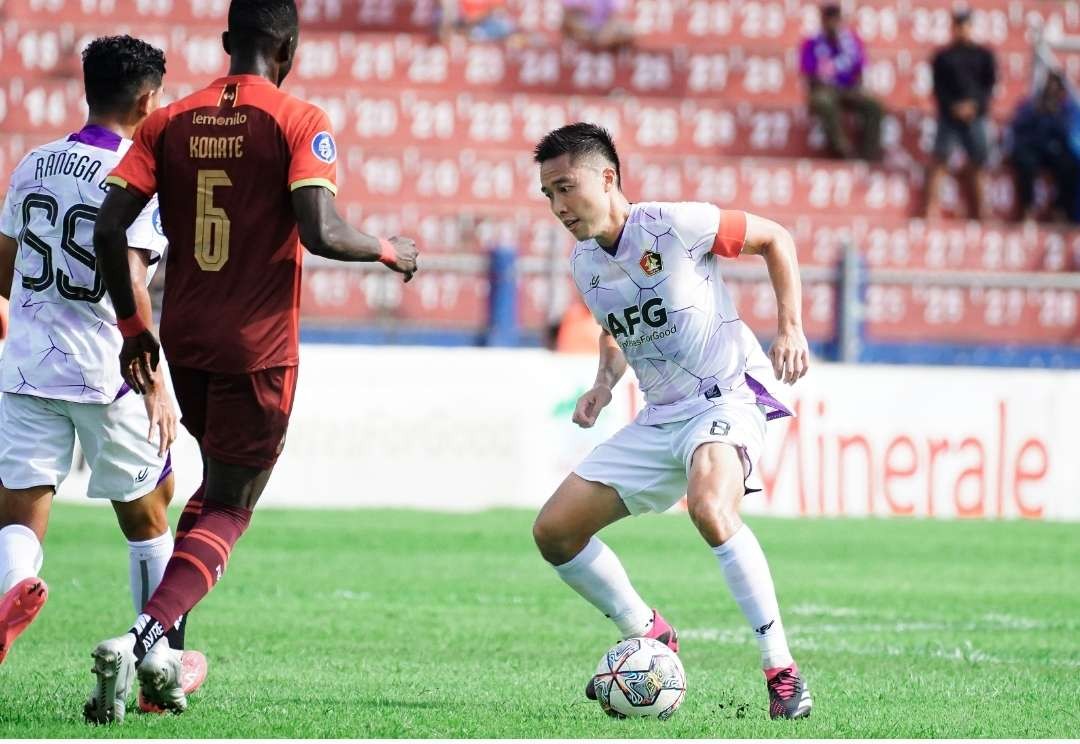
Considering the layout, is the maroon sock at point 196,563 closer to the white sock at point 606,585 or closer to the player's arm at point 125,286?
the player's arm at point 125,286

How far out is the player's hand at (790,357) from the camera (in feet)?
20.1

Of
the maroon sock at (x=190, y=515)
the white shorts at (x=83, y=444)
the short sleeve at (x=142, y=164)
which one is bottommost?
the maroon sock at (x=190, y=515)

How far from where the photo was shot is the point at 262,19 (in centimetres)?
585

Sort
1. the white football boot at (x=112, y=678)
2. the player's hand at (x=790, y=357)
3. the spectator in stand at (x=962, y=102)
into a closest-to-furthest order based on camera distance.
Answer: the white football boot at (x=112, y=678)
the player's hand at (x=790, y=357)
the spectator in stand at (x=962, y=102)

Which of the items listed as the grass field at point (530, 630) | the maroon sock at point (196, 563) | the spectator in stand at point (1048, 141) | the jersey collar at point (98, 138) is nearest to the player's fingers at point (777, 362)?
the grass field at point (530, 630)

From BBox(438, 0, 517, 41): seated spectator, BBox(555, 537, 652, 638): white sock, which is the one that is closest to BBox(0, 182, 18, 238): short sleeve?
BBox(555, 537, 652, 638): white sock

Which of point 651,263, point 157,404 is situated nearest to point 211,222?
point 157,404

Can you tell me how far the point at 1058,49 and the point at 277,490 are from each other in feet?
45.7

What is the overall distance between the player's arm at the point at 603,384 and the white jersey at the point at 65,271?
1633 millimetres

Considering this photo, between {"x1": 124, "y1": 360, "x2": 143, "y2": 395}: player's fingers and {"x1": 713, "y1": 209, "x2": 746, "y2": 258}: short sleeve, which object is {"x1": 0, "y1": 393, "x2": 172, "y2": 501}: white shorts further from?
{"x1": 713, "y1": 209, "x2": 746, "y2": 258}: short sleeve

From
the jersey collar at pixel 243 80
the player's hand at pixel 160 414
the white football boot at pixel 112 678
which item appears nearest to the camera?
the white football boot at pixel 112 678

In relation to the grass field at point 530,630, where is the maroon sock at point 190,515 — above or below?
above

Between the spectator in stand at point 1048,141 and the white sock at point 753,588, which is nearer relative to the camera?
the white sock at point 753,588

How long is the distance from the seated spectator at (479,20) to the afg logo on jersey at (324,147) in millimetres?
16983
